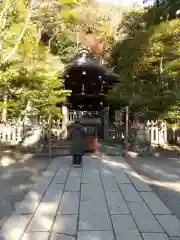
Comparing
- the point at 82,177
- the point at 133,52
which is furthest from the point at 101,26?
the point at 82,177

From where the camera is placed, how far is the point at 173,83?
13.4m

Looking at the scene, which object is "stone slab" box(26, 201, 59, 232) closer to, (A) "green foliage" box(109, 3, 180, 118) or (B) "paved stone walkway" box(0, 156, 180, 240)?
(B) "paved stone walkway" box(0, 156, 180, 240)

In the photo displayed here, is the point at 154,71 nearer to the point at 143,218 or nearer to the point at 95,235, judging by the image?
the point at 143,218

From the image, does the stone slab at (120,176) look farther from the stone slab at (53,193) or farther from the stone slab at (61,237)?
the stone slab at (61,237)

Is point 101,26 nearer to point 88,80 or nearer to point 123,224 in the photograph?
point 88,80

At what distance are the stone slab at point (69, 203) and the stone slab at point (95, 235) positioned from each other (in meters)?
0.91

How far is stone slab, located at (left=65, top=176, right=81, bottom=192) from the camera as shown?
6691 mm

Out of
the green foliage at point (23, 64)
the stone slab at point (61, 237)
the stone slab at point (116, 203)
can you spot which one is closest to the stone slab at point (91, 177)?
the stone slab at point (116, 203)

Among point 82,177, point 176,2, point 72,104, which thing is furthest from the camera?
point 72,104

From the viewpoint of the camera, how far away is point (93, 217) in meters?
4.78

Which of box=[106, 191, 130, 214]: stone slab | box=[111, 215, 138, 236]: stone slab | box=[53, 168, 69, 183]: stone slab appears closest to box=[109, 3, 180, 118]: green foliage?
box=[53, 168, 69, 183]: stone slab

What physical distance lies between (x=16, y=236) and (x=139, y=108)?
1035cm

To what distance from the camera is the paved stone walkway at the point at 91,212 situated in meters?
4.06

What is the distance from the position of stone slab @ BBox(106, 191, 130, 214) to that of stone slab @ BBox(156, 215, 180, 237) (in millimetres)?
592
